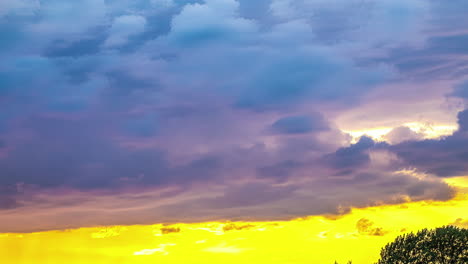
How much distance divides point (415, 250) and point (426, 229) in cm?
297

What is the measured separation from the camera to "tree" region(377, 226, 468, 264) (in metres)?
76.4

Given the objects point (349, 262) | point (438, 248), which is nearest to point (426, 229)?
point (438, 248)

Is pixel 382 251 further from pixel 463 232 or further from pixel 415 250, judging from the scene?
pixel 463 232

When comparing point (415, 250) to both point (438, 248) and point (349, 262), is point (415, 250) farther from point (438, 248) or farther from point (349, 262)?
point (349, 262)

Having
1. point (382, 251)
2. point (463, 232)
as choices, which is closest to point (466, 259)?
point (463, 232)

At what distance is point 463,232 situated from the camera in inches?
3034

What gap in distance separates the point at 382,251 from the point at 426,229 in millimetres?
5734

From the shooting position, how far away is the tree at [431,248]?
7638cm

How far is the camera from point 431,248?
7725 cm

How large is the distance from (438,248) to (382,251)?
21.5 ft

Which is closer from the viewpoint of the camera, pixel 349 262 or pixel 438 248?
pixel 438 248

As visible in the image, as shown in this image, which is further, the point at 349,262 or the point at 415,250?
the point at 349,262

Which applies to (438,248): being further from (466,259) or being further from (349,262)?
(349,262)

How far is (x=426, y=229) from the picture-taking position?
78938 mm
